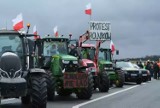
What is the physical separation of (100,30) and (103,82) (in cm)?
306

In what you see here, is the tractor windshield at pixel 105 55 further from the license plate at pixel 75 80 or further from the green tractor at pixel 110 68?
the license plate at pixel 75 80

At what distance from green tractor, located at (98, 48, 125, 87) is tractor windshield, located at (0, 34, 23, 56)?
11194mm

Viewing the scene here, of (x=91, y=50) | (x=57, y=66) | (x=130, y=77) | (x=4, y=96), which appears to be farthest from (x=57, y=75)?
(x=130, y=77)

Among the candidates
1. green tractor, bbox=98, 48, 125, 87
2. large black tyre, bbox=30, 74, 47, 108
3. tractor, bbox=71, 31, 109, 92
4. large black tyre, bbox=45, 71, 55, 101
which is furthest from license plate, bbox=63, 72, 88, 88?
green tractor, bbox=98, 48, 125, 87

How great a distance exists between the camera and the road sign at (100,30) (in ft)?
72.8

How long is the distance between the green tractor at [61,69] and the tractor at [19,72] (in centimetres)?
286

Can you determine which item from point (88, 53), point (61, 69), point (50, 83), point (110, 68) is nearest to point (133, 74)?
point (110, 68)

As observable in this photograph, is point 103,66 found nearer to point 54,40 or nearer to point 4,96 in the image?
point 54,40

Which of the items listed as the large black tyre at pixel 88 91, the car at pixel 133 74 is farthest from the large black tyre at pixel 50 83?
the car at pixel 133 74

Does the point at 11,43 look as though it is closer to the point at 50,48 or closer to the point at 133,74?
the point at 50,48

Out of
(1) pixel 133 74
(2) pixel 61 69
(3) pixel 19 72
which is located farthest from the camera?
(1) pixel 133 74

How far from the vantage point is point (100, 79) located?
831 inches

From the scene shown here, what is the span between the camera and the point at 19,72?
11430 mm

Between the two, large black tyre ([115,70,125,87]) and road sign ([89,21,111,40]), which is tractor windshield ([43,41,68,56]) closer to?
road sign ([89,21,111,40])
